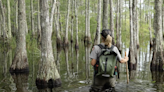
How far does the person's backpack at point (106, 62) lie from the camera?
4012mm

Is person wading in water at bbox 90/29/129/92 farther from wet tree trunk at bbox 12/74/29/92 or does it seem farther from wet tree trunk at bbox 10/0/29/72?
wet tree trunk at bbox 10/0/29/72

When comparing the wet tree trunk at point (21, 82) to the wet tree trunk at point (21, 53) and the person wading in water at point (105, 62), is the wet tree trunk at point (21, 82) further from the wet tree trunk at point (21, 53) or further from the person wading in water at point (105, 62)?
the person wading in water at point (105, 62)

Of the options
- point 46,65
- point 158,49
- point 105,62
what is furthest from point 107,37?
point 158,49

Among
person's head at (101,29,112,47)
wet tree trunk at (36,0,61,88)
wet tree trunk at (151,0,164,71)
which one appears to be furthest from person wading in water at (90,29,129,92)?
wet tree trunk at (151,0,164,71)

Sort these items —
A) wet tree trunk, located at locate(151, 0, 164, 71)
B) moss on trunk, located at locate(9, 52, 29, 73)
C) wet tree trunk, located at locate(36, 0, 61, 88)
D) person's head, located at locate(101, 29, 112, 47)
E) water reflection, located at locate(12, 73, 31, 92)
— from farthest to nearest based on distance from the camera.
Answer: wet tree trunk, located at locate(151, 0, 164, 71) → moss on trunk, located at locate(9, 52, 29, 73) → wet tree trunk, located at locate(36, 0, 61, 88) → water reflection, located at locate(12, 73, 31, 92) → person's head, located at locate(101, 29, 112, 47)

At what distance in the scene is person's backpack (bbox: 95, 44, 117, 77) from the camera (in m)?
4.01

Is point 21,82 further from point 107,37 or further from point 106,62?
point 107,37

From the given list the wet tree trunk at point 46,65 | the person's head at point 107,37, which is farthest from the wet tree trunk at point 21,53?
the person's head at point 107,37

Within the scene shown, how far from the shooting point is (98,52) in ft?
13.4

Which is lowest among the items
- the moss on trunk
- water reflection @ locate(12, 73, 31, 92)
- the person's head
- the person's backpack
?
water reflection @ locate(12, 73, 31, 92)

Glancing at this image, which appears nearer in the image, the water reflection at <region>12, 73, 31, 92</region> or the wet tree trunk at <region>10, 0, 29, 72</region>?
the water reflection at <region>12, 73, 31, 92</region>

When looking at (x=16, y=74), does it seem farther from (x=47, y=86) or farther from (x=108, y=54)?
(x=108, y=54)

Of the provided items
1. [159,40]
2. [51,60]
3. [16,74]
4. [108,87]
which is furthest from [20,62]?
[159,40]

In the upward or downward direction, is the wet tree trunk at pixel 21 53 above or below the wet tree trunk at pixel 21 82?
above
